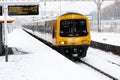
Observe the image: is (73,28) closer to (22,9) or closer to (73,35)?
(73,35)

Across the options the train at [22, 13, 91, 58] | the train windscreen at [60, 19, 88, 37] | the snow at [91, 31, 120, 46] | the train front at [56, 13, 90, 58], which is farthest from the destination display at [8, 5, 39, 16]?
the snow at [91, 31, 120, 46]

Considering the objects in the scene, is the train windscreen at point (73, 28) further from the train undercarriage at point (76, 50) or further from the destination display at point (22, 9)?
the destination display at point (22, 9)

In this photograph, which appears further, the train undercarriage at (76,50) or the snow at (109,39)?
the snow at (109,39)

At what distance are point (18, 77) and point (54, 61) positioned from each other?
15.3ft

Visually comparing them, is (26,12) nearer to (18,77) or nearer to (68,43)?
(68,43)

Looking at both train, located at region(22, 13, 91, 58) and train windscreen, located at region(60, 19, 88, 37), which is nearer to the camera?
train, located at region(22, 13, 91, 58)

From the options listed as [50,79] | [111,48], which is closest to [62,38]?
[111,48]

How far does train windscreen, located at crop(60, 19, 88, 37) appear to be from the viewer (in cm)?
2072

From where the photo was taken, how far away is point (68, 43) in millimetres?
20547

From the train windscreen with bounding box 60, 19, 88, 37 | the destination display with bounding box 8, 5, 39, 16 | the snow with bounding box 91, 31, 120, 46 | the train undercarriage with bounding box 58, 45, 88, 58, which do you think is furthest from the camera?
the snow with bounding box 91, 31, 120, 46

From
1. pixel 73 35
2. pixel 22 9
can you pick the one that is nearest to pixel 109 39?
pixel 22 9

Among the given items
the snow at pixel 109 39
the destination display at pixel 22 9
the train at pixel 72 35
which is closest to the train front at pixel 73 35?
the train at pixel 72 35

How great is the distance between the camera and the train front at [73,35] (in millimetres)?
20562

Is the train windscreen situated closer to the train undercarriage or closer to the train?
the train
